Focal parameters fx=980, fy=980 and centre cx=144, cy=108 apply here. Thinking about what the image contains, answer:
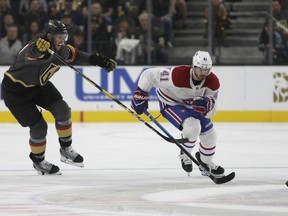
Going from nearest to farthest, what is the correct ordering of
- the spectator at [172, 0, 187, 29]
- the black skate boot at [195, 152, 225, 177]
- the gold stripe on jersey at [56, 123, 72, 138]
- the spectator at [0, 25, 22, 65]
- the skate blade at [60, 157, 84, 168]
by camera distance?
the black skate boot at [195, 152, 225, 177]
the gold stripe on jersey at [56, 123, 72, 138]
the skate blade at [60, 157, 84, 168]
the spectator at [0, 25, 22, 65]
the spectator at [172, 0, 187, 29]

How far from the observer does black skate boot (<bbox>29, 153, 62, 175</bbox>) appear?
718 centimetres

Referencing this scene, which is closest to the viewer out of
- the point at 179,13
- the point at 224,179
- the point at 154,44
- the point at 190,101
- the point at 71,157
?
the point at 224,179

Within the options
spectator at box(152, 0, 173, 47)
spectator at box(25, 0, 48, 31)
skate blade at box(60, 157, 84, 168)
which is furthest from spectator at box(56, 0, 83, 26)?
skate blade at box(60, 157, 84, 168)

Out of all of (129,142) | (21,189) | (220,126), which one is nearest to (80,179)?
(21,189)

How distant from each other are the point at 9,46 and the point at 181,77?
5.86 metres

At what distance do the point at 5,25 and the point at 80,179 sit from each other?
597 centimetres

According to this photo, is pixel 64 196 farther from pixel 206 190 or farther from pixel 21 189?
pixel 206 190

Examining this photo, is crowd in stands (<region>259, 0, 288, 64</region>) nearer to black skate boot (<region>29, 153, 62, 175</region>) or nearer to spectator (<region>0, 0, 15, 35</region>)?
spectator (<region>0, 0, 15, 35</region>)

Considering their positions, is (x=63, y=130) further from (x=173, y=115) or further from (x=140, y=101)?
(x=173, y=115)

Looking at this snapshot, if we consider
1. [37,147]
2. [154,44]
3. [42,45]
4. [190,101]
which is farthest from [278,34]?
[42,45]

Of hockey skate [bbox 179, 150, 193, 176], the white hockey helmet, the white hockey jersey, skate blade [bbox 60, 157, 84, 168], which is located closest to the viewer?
the white hockey helmet

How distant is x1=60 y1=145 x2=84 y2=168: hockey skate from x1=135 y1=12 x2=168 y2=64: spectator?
5352 mm

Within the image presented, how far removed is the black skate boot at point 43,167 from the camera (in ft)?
23.6

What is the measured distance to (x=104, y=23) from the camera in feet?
41.5
